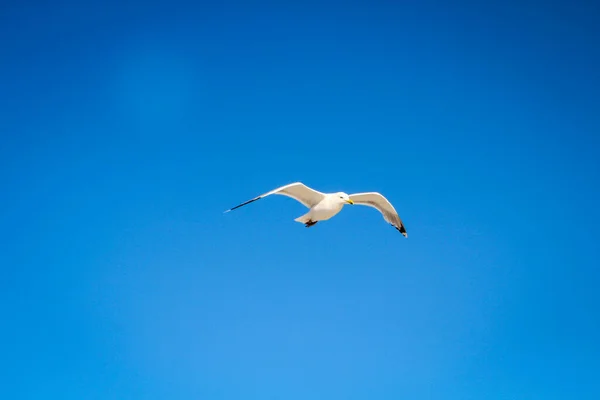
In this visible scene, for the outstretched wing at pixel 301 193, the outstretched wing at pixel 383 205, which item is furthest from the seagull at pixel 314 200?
the outstretched wing at pixel 383 205

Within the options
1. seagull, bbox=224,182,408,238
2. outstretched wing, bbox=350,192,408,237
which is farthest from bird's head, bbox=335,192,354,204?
outstretched wing, bbox=350,192,408,237

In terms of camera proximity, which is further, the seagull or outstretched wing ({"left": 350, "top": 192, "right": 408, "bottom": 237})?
outstretched wing ({"left": 350, "top": 192, "right": 408, "bottom": 237})

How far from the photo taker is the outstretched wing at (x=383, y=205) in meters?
13.8

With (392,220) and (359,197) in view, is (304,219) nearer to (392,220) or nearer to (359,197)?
(359,197)

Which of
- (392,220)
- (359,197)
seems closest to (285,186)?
(359,197)

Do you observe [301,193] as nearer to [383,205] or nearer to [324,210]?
[324,210]

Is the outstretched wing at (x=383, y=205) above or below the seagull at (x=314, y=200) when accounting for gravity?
above

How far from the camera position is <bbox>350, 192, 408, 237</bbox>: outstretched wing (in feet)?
45.4

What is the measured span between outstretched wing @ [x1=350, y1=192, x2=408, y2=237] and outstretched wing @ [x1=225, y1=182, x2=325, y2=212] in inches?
49.8

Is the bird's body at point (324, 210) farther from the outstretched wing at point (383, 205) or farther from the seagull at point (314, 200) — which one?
the outstretched wing at point (383, 205)

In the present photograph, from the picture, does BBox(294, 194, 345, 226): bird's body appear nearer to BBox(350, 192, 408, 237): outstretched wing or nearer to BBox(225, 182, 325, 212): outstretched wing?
BBox(225, 182, 325, 212): outstretched wing

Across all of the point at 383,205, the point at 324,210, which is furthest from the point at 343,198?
the point at 383,205

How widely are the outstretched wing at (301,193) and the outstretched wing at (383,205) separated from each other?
4.15ft

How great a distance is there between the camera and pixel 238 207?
11.2m
